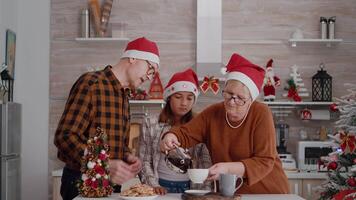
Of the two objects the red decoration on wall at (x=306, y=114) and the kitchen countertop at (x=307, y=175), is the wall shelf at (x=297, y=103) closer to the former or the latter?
the red decoration on wall at (x=306, y=114)

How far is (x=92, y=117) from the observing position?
126 inches

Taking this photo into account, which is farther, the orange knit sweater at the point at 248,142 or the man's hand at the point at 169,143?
the man's hand at the point at 169,143

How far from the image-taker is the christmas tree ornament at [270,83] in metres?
5.78

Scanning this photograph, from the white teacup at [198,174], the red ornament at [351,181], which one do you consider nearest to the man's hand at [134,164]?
the white teacup at [198,174]

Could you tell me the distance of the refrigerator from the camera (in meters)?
5.16

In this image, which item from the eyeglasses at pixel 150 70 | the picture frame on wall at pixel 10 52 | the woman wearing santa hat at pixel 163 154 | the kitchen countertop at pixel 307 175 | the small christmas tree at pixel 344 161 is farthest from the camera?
the picture frame on wall at pixel 10 52

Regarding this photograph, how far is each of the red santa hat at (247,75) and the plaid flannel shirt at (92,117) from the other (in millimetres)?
588

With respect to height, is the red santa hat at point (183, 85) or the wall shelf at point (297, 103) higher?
the red santa hat at point (183, 85)

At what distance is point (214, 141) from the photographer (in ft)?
10.4

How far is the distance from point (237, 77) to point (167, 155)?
52cm

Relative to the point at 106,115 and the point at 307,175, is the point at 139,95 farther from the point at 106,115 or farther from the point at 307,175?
the point at 106,115

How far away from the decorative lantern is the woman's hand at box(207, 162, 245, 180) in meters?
3.09

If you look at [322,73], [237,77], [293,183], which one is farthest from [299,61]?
[237,77]

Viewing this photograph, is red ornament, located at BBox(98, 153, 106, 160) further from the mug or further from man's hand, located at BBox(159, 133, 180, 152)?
the mug
